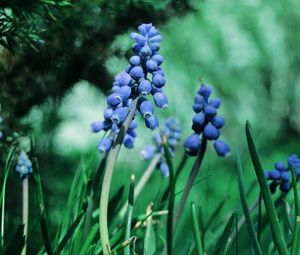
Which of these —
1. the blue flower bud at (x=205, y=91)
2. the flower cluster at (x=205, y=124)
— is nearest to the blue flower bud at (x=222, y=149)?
the flower cluster at (x=205, y=124)

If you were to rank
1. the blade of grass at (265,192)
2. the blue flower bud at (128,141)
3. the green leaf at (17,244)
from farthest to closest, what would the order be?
the blue flower bud at (128,141)
the green leaf at (17,244)
the blade of grass at (265,192)

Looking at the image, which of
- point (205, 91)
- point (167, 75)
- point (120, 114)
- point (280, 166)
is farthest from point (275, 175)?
point (167, 75)

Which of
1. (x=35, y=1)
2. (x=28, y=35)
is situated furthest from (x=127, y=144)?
(x=35, y=1)

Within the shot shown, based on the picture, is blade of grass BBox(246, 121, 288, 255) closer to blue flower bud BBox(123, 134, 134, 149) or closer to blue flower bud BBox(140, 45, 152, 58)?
blue flower bud BBox(140, 45, 152, 58)

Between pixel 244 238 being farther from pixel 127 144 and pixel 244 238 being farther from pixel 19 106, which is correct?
pixel 19 106

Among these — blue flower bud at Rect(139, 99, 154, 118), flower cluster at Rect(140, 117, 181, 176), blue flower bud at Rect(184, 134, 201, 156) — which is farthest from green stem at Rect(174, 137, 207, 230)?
flower cluster at Rect(140, 117, 181, 176)

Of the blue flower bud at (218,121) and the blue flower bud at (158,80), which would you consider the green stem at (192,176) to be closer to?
the blue flower bud at (218,121)
